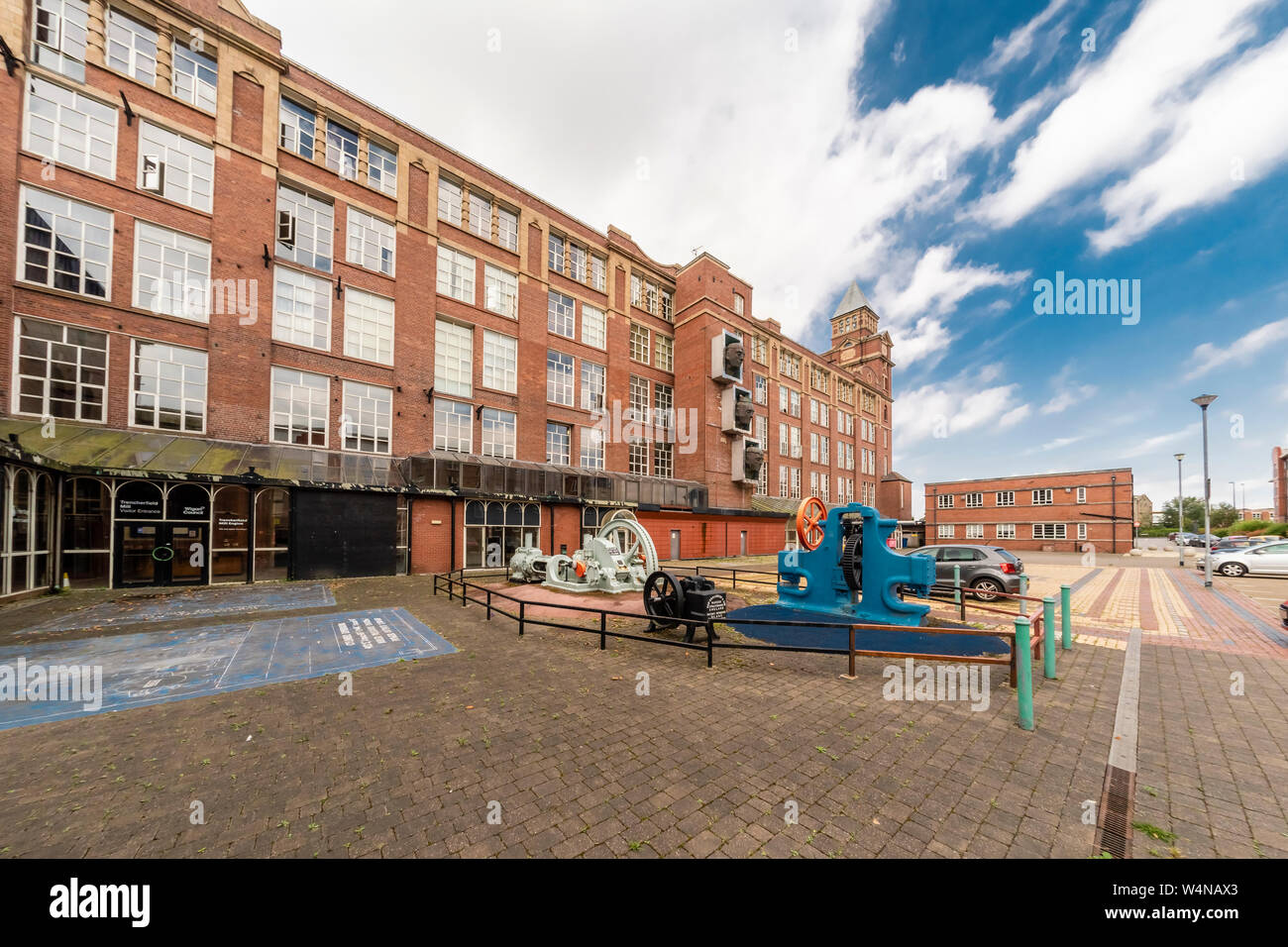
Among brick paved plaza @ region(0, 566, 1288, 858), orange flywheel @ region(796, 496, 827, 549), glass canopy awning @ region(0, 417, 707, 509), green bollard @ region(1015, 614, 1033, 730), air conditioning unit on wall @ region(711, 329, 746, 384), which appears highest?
air conditioning unit on wall @ region(711, 329, 746, 384)

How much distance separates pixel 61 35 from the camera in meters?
15.6

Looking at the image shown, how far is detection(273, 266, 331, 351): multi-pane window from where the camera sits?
61.7 feet

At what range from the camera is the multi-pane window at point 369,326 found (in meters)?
20.5

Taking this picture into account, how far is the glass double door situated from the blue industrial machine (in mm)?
18905

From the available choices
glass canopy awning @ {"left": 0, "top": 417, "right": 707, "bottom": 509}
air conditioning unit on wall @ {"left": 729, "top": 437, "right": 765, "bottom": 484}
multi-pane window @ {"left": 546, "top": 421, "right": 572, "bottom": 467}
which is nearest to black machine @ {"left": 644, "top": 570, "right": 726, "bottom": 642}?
glass canopy awning @ {"left": 0, "top": 417, "right": 707, "bottom": 509}

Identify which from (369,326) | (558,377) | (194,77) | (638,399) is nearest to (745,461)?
(638,399)

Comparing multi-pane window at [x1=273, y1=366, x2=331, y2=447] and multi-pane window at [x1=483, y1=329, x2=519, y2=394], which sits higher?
multi-pane window at [x1=483, y1=329, x2=519, y2=394]

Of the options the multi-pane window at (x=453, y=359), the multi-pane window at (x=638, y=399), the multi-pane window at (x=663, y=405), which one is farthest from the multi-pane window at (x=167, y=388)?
the multi-pane window at (x=663, y=405)

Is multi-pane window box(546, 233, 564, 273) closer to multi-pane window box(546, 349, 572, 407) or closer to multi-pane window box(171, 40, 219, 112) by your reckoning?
multi-pane window box(546, 349, 572, 407)

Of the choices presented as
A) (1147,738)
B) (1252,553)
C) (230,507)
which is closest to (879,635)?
(1147,738)

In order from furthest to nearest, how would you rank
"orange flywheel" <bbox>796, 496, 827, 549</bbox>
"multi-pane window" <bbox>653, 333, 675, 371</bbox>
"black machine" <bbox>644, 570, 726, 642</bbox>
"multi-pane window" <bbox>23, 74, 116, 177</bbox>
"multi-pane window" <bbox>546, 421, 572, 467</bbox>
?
"multi-pane window" <bbox>653, 333, 675, 371</bbox>
"multi-pane window" <bbox>546, 421, 572, 467</bbox>
"multi-pane window" <bbox>23, 74, 116, 177</bbox>
"orange flywheel" <bbox>796, 496, 827, 549</bbox>
"black machine" <bbox>644, 570, 726, 642</bbox>

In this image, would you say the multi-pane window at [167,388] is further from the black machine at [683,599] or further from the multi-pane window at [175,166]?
the black machine at [683,599]

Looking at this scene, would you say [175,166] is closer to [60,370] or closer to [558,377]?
[60,370]
